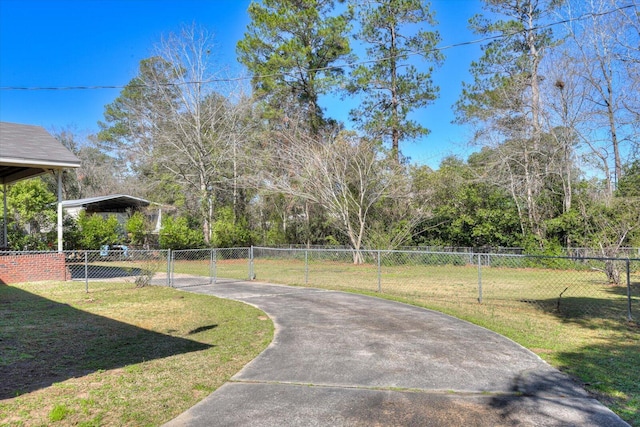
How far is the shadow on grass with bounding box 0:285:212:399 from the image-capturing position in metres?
4.51

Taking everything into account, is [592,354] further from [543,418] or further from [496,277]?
[496,277]

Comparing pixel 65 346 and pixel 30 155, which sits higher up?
pixel 30 155

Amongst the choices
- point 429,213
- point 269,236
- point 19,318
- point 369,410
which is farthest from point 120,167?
point 369,410

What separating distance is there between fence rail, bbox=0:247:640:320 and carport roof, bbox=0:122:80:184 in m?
2.82

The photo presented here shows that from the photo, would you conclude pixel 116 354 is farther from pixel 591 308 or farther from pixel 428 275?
pixel 428 275

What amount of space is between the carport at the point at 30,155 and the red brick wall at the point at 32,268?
0.58 meters

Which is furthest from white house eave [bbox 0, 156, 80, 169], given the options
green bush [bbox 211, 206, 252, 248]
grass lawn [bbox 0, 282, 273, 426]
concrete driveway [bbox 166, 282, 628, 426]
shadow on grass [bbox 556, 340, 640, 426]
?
shadow on grass [bbox 556, 340, 640, 426]

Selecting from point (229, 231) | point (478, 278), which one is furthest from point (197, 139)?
point (478, 278)

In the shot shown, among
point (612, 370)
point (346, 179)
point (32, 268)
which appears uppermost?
point (346, 179)

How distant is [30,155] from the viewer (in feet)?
41.2

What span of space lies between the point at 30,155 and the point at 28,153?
22cm

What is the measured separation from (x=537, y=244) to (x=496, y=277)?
21.8 feet

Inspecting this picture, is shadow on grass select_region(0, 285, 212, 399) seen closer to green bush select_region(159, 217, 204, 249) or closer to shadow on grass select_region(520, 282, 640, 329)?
shadow on grass select_region(520, 282, 640, 329)

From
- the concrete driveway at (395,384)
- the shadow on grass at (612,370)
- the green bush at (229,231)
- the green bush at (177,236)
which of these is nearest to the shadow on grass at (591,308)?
the shadow on grass at (612,370)
